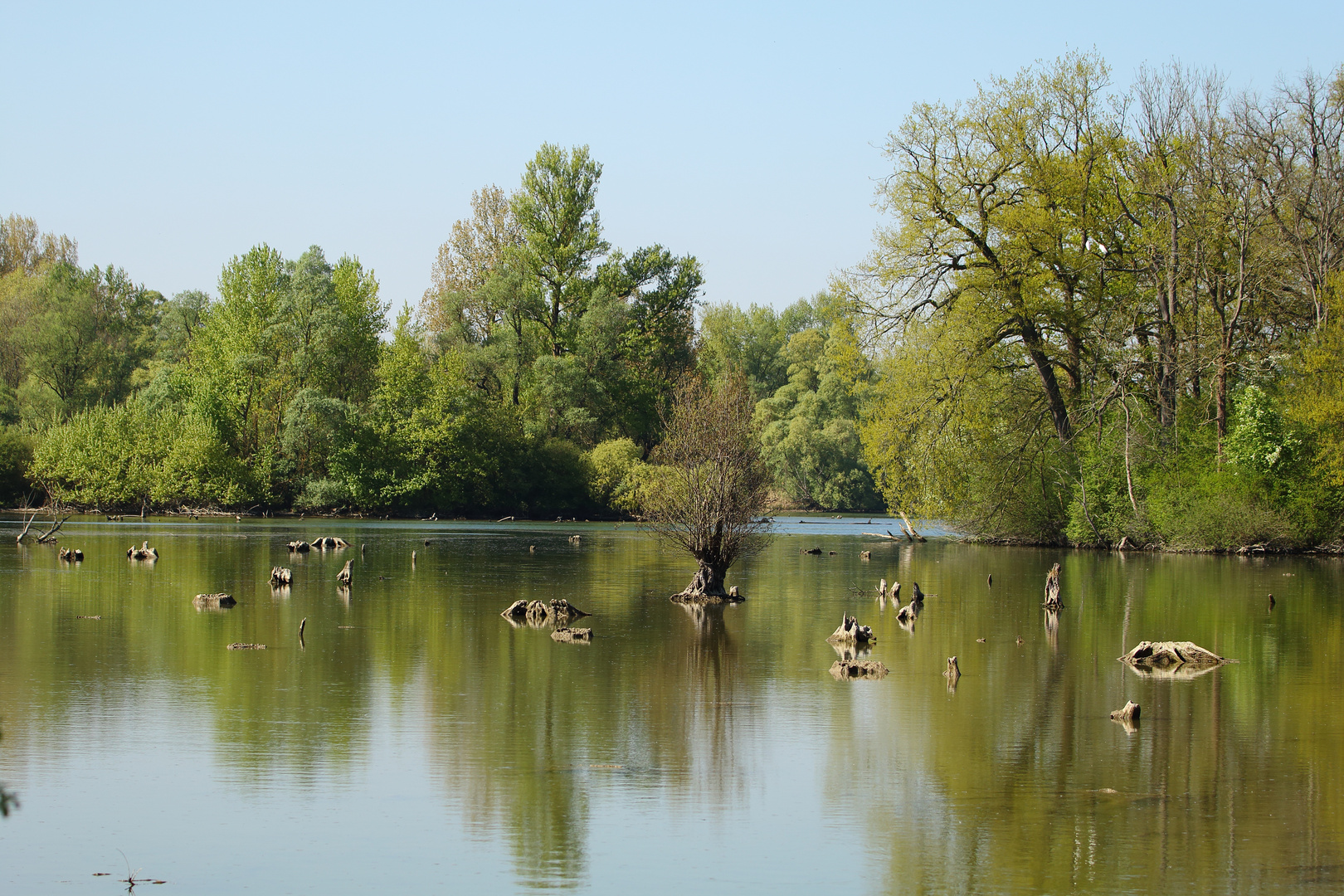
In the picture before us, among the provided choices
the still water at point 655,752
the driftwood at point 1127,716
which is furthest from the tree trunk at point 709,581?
the driftwood at point 1127,716

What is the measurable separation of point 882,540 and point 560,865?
45484 mm

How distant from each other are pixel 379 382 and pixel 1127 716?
61291mm

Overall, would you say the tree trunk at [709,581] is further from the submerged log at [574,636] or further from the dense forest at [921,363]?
the dense forest at [921,363]

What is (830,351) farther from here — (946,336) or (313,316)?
(313,316)

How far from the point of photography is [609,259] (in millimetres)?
74750

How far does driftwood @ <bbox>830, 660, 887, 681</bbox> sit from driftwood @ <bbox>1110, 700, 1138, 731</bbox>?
136 inches

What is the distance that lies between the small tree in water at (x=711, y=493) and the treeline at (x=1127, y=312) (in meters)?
17.1

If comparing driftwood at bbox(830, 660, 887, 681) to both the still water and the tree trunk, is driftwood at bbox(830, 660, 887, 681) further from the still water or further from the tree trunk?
Result: the tree trunk

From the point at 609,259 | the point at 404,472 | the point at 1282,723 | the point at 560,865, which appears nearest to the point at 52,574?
the point at 560,865

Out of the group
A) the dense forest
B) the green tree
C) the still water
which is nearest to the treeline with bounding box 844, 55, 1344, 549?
the dense forest

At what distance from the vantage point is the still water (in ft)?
26.3

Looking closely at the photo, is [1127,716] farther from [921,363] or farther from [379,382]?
[379,382]

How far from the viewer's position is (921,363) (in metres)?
40.7

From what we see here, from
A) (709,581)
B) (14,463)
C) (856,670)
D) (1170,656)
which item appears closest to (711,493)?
(709,581)
